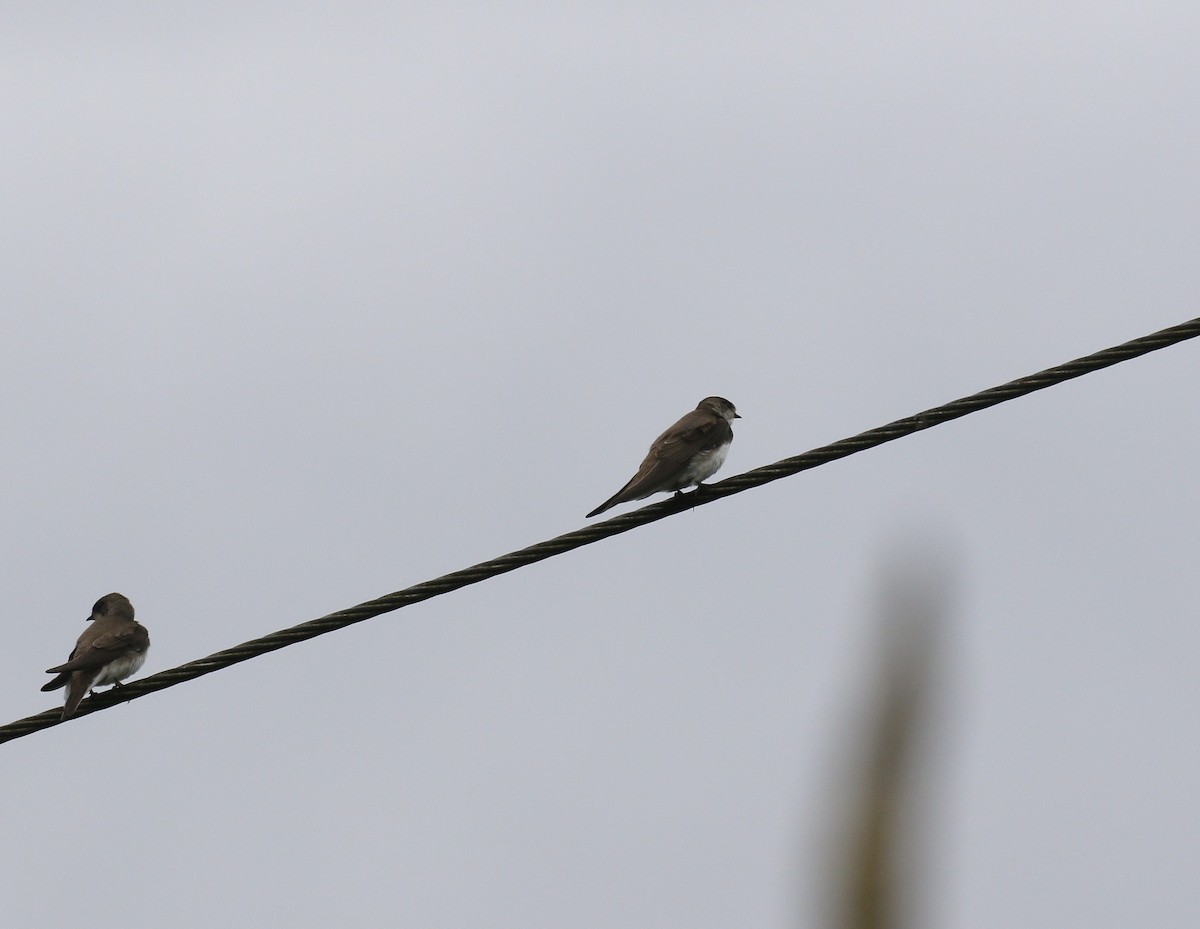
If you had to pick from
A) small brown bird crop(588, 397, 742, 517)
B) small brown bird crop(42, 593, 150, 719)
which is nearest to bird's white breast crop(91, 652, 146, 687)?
small brown bird crop(42, 593, 150, 719)

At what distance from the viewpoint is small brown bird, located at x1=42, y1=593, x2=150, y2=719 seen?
38.7ft

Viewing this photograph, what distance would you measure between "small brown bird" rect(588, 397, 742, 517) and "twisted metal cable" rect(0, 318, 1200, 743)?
3.46 meters

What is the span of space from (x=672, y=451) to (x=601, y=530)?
4447 millimetres

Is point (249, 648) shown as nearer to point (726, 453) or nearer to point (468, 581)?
point (468, 581)

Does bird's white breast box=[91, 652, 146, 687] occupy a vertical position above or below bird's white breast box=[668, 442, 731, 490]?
below

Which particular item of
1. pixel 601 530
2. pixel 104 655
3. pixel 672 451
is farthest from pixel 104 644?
pixel 601 530

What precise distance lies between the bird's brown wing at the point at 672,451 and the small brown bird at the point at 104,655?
3933 mm

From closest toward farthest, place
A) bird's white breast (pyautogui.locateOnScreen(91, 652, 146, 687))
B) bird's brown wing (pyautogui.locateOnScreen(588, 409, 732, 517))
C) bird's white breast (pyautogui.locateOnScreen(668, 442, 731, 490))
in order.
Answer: bird's brown wing (pyautogui.locateOnScreen(588, 409, 732, 517)), bird's white breast (pyautogui.locateOnScreen(668, 442, 731, 490)), bird's white breast (pyautogui.locateOnScreen(91, 652, 146, 687))

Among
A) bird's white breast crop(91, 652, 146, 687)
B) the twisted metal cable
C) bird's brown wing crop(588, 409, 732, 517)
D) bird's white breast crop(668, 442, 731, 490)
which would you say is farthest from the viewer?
bird's white breast crop(91, 652, 146, 687)

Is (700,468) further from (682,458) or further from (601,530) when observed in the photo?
(601,530)

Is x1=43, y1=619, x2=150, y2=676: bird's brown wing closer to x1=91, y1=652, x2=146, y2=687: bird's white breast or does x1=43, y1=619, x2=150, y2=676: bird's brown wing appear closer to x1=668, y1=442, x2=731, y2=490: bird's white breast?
x1=91, y1=652, x2=146, y2=687: bird's white breast

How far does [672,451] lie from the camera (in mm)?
12047

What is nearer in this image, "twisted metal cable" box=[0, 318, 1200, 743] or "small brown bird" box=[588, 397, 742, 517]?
"twisted metal cable" box=[0, 318, 1200, 743]

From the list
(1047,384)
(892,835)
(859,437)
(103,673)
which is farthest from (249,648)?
(892,835)
